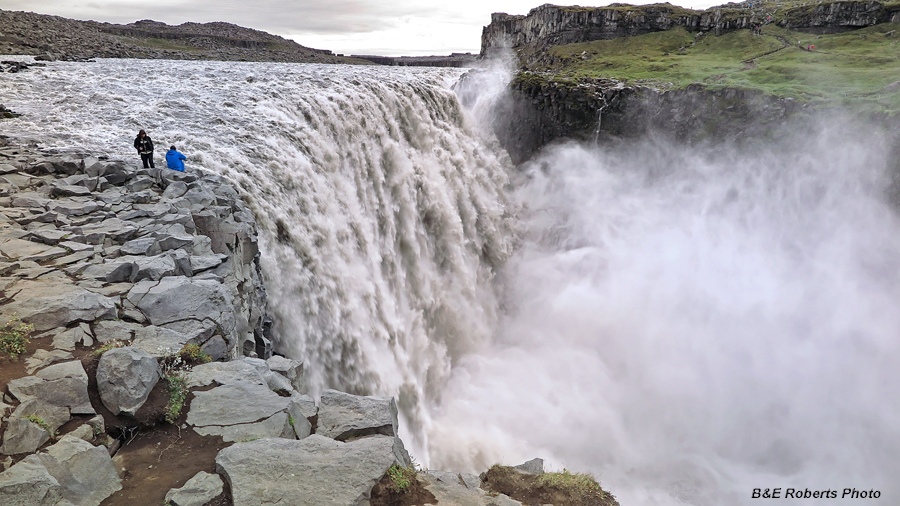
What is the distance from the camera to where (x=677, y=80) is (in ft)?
131

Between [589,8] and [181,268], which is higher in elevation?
[589,8]

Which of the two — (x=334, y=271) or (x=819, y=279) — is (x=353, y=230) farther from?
(x=819, y=279)

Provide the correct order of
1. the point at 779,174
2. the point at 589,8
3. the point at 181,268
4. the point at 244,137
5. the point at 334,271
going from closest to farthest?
the point at 181,268 → the point at 334,271 → the point at 244,137 → the point at 779,174 → the point at 589,8

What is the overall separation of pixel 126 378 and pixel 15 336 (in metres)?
1.98

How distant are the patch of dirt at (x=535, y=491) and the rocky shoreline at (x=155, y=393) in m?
0.30

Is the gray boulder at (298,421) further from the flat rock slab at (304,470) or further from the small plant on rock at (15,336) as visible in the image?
the small plant on rock at (15,336)

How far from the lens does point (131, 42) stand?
8256 centimetres

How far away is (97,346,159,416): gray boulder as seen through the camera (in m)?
6.24

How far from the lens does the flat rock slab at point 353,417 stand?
697 cm

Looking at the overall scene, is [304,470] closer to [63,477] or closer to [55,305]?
[63,477]

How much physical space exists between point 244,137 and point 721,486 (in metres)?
21.8

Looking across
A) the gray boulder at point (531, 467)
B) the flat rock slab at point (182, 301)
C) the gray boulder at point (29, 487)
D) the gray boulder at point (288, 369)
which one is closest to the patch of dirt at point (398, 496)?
the gray boulder at point (531, 467)

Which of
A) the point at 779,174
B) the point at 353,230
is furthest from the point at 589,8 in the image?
the point at 353,230

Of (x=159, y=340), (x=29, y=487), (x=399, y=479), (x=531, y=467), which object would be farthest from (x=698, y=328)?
(x=29, y=487)
